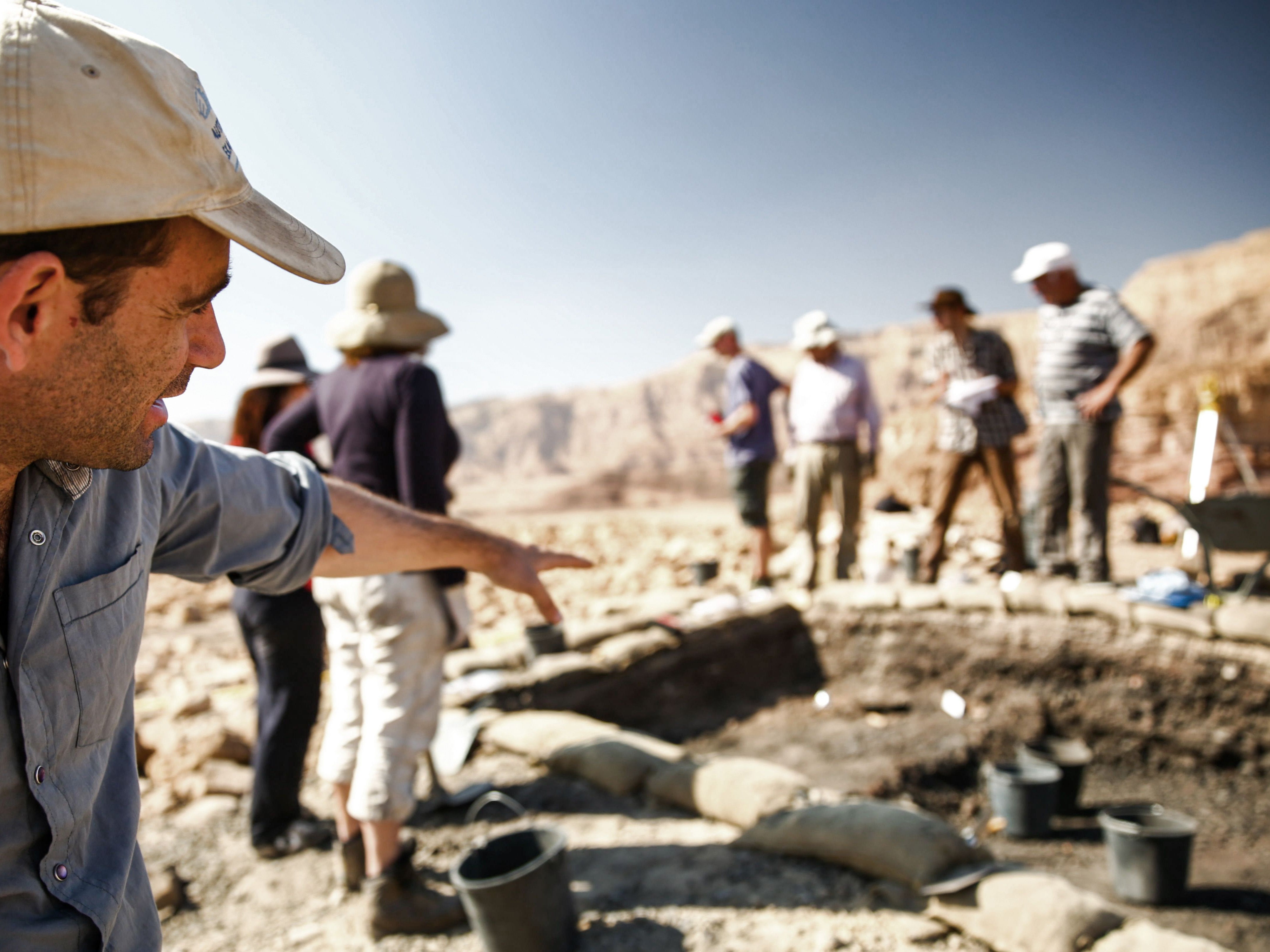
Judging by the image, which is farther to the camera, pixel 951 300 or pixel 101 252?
pixel 951 300

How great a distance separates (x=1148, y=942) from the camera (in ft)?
7.11

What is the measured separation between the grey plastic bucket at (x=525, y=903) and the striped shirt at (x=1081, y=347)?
413 centimetres

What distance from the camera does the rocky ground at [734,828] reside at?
2607 mm

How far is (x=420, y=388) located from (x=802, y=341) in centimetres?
399

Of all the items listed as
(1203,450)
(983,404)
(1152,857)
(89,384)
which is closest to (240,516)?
(89,384)

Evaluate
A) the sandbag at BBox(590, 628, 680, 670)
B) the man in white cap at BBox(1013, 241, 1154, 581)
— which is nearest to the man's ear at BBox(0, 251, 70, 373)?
the sandbag at BBox(590, 628, 680, 670)

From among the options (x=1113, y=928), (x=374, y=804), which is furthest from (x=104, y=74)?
(x=1113, y=928)

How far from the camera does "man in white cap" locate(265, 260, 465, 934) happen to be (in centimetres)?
261

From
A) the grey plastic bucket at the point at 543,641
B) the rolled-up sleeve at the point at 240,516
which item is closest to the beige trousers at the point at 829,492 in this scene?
the grey plastic bucket at the point at 543,641

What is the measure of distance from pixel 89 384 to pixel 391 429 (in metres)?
1.87

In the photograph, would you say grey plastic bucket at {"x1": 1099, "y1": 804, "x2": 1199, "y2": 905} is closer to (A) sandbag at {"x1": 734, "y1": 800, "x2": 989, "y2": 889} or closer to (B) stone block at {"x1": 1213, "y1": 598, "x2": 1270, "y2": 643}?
(A) sandbag at {"x1": 734, "y1": 800, "x2": 989, "y2": 889}

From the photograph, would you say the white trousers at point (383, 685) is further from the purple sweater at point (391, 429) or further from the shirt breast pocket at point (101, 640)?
the shirt breast pocket at point (101, 640)

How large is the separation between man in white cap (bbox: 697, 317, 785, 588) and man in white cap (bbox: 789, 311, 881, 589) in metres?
0.23

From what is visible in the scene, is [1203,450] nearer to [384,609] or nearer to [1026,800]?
[1026,800]
